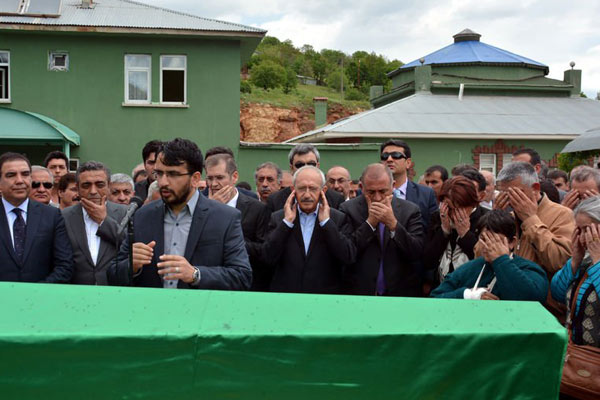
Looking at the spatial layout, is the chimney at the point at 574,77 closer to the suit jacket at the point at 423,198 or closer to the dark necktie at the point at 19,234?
the suit jacket at the point at 423,198

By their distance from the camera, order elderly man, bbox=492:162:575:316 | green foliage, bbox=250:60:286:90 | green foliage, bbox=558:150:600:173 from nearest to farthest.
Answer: elderly man, bbox=492:162:575:316 → green foliage, bbox=558:150:600:173 → green foliage, bbox=250:60:286:90

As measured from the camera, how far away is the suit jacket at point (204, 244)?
3459mm

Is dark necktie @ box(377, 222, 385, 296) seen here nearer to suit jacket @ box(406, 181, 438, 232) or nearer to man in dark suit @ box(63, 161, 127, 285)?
suit jacket @ box(406, 181, 438, 232)

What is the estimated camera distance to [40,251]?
4242mm

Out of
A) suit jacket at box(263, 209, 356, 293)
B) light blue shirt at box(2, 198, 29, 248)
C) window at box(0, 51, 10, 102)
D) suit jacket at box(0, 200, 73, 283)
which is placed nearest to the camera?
suit jacket at box(0, 200, 73, 283)

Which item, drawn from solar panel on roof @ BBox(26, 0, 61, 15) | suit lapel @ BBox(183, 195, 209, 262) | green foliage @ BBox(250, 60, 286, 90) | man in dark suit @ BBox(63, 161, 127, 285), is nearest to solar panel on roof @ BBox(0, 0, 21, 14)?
solar panel on roof @ BBox(26, 0, 61, 15)

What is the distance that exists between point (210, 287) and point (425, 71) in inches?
990

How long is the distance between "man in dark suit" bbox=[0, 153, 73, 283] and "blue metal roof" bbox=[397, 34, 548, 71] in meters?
28.0

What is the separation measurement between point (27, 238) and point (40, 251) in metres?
0.12

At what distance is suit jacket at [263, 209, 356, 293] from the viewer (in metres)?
4.64

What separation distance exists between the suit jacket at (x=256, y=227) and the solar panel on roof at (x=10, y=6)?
55.6ft

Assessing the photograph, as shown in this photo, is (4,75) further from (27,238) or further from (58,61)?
(27,238)

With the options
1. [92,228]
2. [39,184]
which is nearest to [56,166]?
[39,184]

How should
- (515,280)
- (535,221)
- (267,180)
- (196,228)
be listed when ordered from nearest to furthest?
(196,228) < (515,280) < (535,221) < (267,180)
